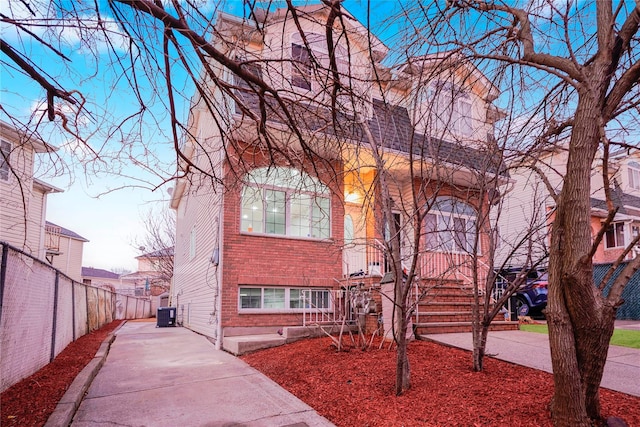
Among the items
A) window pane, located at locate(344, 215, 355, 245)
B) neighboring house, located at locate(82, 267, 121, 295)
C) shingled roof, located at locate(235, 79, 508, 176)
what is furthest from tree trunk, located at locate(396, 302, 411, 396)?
neighboring house, located at locate(82, 267, 121, 295)

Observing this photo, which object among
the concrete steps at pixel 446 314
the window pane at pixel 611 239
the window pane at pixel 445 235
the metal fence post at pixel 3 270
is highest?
the window pane at pixel 611 239

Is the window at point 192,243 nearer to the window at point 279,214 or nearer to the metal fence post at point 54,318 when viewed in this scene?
the window at point 279,214

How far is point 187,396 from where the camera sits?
4.81 m

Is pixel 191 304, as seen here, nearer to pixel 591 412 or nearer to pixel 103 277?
pixel 591 412

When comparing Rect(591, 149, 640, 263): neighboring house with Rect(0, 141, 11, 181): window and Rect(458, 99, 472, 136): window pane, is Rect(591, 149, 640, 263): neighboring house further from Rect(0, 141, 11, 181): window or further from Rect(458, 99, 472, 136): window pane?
Rect(0, 141, 11, 181): window

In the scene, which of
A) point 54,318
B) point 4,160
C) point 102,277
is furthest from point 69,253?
point 102,277

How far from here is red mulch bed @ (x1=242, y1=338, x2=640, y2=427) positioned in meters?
3.50

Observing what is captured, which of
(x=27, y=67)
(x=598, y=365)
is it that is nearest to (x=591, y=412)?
(x=598, y=365)

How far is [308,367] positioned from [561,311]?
3719 mm

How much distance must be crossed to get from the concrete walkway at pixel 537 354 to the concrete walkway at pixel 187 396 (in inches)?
112

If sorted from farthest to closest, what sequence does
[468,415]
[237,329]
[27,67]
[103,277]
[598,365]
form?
[103,277] < [237,329] < [468,415] < [27,67] < [598,365]

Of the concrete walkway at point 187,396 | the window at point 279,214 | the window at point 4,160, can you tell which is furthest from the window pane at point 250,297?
the window at point 4,160

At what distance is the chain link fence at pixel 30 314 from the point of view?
14.4 ft

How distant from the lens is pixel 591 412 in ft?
10.00
